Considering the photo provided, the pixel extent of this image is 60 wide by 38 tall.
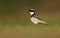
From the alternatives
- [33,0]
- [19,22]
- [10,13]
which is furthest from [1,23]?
[33,0]

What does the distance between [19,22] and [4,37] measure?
0.94m

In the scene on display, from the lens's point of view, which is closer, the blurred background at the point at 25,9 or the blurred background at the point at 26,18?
the blurred background at the point at 26,18

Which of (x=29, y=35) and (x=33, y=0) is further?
(x=33, y=0)

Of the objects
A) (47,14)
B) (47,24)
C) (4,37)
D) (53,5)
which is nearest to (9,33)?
(4,37)

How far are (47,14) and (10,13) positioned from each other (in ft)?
2.39

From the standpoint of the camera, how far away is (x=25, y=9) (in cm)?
677

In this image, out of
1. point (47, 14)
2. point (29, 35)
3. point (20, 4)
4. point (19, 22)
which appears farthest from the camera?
point (20, 4)

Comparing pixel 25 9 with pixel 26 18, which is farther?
pixel 25 9

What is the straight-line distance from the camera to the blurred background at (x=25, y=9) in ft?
20.6

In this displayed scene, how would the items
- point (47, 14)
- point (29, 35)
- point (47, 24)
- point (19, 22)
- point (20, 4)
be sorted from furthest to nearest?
point (20, 4) < point (47, 14) < point (19, 22) < point (47, 24) < point (29, 35)

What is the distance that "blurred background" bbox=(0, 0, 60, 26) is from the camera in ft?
20.6

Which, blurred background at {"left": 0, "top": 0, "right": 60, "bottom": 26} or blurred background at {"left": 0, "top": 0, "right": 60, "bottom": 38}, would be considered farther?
blurred background at {"left": 0, "top": 0, "right": 60, "bottom": 26}

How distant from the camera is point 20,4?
6.95 meters

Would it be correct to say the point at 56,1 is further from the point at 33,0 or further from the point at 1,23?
the point at 1,23
